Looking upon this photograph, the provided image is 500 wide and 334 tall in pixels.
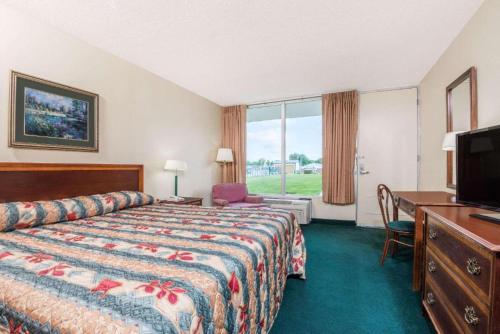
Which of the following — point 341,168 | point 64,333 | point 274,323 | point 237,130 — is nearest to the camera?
point 64,333

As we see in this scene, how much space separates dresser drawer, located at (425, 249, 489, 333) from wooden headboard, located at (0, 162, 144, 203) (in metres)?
2.96

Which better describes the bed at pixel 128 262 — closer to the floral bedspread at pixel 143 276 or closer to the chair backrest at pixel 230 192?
the floral bedspread at pixel 143 276

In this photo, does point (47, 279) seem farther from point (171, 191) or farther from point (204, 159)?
point (204, 159)

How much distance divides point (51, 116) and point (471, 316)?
128 inches

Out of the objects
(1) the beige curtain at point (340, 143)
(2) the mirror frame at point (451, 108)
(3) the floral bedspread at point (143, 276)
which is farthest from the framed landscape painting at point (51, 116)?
(2) the mirror frame at point (451, 108)

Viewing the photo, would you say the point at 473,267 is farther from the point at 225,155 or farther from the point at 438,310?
the point at 225,155

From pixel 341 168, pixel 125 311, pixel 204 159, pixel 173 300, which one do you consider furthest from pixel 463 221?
pixel 204 159

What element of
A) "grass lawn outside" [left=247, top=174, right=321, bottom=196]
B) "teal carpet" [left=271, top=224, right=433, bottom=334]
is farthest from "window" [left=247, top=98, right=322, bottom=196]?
"teal carpet" [left=271, top=224, right=433, bottom=334]

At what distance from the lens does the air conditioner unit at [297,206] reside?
4.13 m

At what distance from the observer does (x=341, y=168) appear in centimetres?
416

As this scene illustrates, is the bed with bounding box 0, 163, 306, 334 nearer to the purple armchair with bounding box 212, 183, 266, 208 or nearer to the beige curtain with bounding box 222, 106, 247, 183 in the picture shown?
the purple armchair with bounding box 212, 183, 266, 208

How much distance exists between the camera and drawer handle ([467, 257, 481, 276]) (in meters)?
0.99

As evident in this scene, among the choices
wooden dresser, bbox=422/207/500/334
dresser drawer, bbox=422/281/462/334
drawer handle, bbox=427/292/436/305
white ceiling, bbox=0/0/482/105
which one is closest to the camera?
→ wooden dresser, bbox=422/207/500/334

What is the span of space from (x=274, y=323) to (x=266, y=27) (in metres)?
2.49
